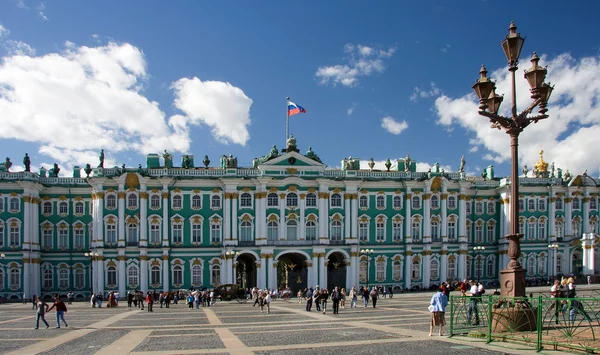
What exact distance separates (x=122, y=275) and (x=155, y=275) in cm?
336

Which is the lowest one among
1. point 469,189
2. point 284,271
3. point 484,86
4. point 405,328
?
point 284,271

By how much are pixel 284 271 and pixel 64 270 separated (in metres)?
26.0

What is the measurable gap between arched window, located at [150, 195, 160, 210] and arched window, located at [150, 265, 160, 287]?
627 centimetres

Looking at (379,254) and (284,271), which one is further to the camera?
(284,271)

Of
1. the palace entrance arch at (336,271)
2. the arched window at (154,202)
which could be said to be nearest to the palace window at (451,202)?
the palace entrance arch at (336,271)

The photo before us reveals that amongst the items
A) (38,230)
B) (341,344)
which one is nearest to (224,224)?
(38,230)

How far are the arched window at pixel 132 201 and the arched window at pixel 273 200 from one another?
1420cm

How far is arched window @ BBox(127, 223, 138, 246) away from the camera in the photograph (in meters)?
59.5

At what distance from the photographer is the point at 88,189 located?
61312 mm

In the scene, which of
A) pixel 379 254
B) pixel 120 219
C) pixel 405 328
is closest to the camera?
pixel 405 328

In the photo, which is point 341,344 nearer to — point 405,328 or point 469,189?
point 405,328

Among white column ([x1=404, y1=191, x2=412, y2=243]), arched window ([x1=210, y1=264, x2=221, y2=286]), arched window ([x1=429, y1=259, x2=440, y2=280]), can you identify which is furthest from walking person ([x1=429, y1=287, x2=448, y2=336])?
arched window ([x1=429, y1=259, x2=440, y2=280])

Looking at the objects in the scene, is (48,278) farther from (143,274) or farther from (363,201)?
(363,201)

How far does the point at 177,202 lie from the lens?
2389 inches
